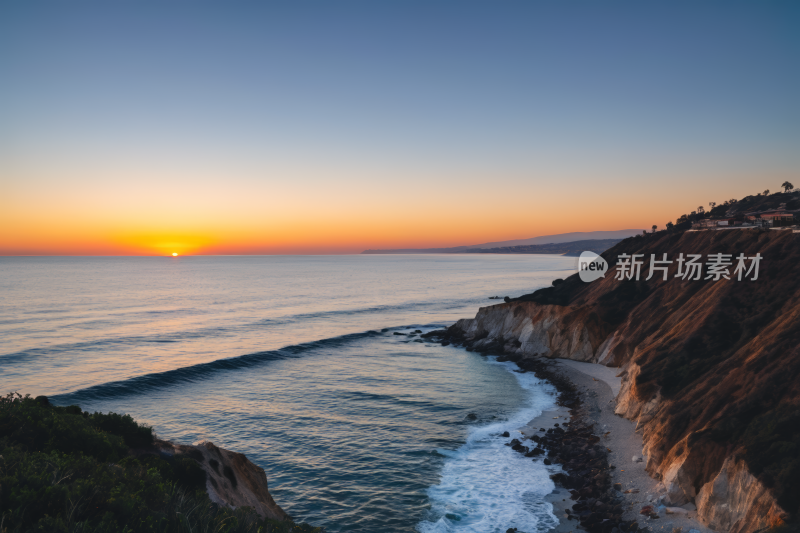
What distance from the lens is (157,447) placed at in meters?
16.6

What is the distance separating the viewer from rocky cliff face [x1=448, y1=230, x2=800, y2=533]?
1705 cm

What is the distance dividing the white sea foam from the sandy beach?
3.17ft

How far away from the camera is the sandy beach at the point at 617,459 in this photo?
60.9ft

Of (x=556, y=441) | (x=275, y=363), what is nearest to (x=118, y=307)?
(x=275, y=363)

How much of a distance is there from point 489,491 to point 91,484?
19.4 meters

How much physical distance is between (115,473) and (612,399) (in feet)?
113

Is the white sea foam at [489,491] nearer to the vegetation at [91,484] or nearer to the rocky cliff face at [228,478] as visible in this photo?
the rocky cliff face at [228,478]

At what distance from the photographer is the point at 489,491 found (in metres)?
23.2

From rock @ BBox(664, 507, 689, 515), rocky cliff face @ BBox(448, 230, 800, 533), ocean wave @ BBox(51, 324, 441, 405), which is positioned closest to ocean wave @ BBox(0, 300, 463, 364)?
ocean wave @ BBox(51, 324, 441, 405)

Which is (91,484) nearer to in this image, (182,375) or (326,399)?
(326,399)

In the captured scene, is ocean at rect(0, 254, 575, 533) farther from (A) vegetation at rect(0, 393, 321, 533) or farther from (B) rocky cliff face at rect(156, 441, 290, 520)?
(A) vegetation at rect(0, 393, 321, 533)

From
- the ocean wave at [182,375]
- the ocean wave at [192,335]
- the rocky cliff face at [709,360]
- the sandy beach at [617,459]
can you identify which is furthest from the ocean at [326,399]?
the rocky cliff face at [709,360]

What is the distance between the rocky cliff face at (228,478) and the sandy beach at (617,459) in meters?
13.0

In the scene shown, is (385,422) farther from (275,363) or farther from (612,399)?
(275,363)
